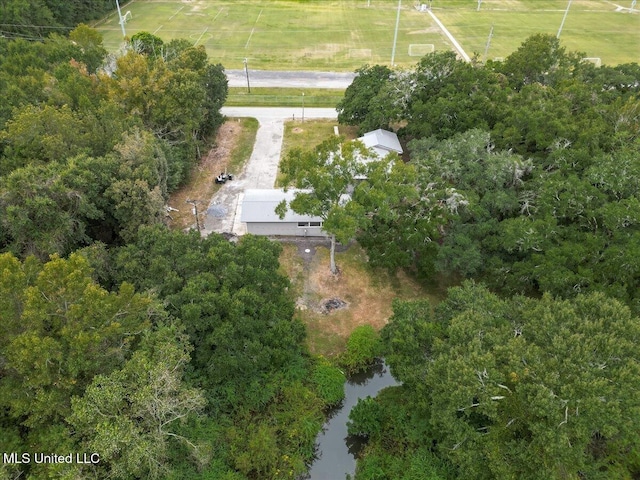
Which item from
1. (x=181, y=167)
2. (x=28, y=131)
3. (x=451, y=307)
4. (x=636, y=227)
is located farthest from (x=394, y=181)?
(x=28, y=131)

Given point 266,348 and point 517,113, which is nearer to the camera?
point 266,348

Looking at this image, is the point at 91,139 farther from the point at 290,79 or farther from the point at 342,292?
the point at 290,79

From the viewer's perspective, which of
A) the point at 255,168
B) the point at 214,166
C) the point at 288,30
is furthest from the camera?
the point at 288,30

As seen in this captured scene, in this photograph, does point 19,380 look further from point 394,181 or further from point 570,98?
point 570,98

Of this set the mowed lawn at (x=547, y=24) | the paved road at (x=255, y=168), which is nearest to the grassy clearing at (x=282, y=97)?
the paved road at (x=255, y=168)

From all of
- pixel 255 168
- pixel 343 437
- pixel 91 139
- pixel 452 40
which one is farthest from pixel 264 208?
pixel 452 40

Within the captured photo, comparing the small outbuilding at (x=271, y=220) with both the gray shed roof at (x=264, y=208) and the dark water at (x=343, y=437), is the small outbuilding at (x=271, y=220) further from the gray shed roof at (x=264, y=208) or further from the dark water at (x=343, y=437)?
the dark water at (x=343, y=437)
